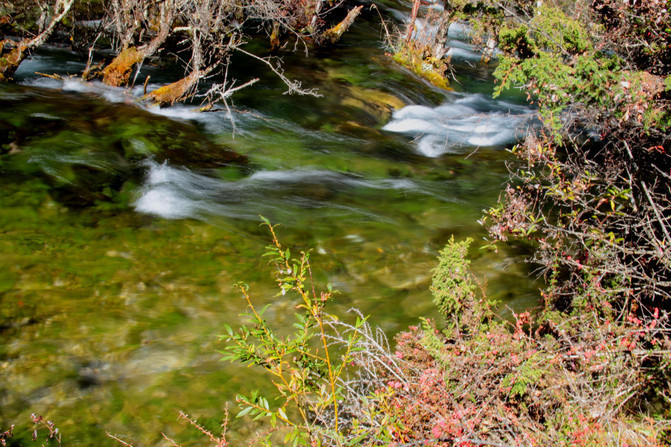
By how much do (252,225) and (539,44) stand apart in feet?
12.0

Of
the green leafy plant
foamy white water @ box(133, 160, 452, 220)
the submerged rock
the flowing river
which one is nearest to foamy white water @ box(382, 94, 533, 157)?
the flowing river

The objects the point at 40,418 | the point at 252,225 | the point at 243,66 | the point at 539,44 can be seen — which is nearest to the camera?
the point at 40,418

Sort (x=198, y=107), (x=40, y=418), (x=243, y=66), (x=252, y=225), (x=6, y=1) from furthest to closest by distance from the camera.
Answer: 1. (x=243, y=66)
2. (x=6, y=1)
3. (x=198, y=107)
4. (x=252, y=225)
5. (x=40, y=418)

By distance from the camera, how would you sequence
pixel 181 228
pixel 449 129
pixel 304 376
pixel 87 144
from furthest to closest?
pixel 449 129
pixel 87 144
pixel 181 228
pixel 304 376

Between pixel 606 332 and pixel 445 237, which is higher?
pixel 606 332

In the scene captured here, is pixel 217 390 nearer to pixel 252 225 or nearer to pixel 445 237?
pixel 252 225

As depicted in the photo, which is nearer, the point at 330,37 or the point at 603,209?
the point at 603,209

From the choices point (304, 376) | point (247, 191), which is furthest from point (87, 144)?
point (304, 376)

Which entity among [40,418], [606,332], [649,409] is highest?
[606,332]

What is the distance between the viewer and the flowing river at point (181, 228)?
344cm

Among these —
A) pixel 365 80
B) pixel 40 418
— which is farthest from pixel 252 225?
pixel 365 80

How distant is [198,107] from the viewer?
28.3ft

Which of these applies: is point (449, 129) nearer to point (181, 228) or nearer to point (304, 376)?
point (181, 228)

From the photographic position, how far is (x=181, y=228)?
530cm
